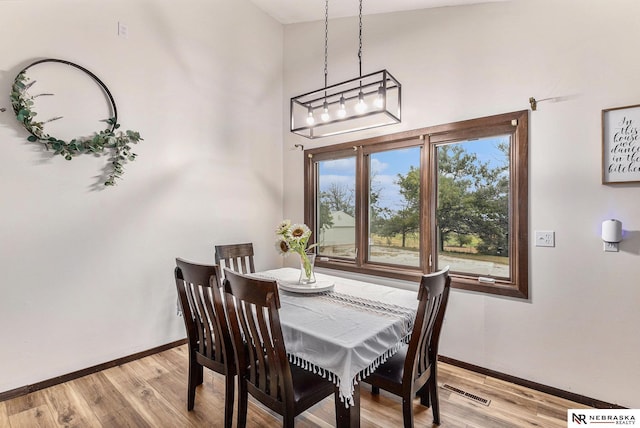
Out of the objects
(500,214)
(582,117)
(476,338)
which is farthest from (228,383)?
(582,117)

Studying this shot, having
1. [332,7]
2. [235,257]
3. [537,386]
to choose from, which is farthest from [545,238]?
[332,7]

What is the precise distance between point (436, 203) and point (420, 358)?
1508 mm

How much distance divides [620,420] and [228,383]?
2477 millimetres

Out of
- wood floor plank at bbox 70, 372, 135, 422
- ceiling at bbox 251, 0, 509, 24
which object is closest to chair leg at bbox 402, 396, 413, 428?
wood floor plank at bbox 70, 372, 135, 422

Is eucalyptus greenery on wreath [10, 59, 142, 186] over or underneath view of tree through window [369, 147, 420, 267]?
over

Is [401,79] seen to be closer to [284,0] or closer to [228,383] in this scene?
[284,0]

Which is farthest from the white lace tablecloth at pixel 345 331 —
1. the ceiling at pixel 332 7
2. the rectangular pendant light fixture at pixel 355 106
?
the ceiling at pixel 332 7

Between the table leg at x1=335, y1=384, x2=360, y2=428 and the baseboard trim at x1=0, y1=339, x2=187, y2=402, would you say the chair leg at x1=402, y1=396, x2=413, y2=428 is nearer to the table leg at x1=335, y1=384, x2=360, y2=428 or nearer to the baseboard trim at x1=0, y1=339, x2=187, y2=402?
the table leg at x1=335, y1=384, x2=360, y2=428

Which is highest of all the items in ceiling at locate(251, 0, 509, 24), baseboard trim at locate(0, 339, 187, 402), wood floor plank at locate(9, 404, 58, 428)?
ceiling at locate(251, 0, 509, 24)

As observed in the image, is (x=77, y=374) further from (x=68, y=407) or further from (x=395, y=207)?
(x=395, y=207)

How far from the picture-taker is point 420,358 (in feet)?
5.79

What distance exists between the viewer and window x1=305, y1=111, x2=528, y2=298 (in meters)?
2.45

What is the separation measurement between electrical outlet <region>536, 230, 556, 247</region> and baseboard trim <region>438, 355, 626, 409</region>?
1.03 m

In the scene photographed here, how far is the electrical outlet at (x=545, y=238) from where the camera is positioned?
2248 mm
